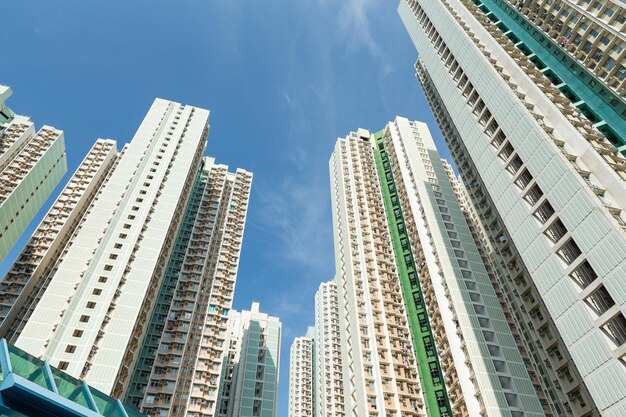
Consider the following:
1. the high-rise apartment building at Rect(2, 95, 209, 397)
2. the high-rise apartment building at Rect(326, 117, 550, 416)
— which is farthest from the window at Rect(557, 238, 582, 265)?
the high-rise apartment building at Rect(2, 95, 209, 397)

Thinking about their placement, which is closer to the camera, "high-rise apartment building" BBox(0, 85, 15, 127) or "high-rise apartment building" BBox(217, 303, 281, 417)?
"high-rise apartment building" BBox(0, 85, 15, 127)

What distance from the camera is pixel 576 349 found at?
76.5ft

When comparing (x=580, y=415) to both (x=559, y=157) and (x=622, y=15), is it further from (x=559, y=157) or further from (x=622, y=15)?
(x=622, y=15)

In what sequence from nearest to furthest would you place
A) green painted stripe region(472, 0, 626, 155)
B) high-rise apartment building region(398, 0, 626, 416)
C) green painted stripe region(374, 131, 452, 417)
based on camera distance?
high-rise apartment building region(398, 0, 626, 416) → green painted stripe region(472, 0, 626, 155) → green painted stripe region(374, 131, 452, 417)

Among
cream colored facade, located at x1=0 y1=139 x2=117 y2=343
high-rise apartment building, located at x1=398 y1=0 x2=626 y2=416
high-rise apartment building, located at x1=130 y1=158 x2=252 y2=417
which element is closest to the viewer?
high-rise apartment building, located at x1=398 y1=0 x2=626 y2=416

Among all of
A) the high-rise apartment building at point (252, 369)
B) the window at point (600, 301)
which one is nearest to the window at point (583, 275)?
the window at point (600, 301)

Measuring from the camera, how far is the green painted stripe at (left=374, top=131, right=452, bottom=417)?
142ft

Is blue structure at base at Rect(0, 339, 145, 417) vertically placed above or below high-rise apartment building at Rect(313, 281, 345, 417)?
below

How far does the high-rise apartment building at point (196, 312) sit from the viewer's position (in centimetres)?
4562

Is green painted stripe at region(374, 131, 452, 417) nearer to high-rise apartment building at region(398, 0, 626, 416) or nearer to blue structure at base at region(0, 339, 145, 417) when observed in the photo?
high-rise apartment building at region(398, 0, 626, 416)

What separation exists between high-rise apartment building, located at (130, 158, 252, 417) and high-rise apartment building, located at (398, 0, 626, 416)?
35.6m

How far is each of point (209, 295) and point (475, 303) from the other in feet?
114

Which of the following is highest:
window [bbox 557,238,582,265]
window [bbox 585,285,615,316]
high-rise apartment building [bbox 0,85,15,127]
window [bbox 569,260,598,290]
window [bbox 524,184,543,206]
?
high-rise apartment building [bbox 0,85,15,127]

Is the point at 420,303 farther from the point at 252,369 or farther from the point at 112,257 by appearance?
the point at 112,257
